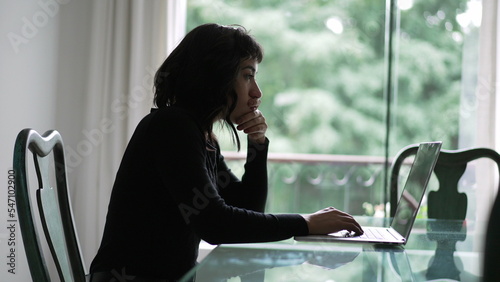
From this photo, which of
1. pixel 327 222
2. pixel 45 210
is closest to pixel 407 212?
pixel 327 222

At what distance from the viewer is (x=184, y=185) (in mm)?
1136

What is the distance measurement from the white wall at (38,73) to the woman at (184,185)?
862 millimetres

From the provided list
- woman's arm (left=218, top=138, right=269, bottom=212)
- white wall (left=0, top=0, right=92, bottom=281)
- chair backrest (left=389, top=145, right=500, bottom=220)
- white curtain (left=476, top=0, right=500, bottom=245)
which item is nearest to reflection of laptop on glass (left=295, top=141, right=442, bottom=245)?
woman's arm (left=218, top=138, right=269, bottom=212)

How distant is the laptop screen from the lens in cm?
Answer: 138

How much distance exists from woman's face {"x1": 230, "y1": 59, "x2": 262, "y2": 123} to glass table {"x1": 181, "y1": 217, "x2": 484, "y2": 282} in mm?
333

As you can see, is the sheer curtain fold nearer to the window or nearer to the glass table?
the glass table

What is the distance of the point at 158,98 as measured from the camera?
1402 mm

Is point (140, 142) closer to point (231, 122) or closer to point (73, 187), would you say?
point (231, 122)

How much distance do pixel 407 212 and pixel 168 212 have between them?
0.61 m

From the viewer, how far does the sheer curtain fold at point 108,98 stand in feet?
9.03

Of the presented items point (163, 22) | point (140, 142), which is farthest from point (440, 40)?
point (140, 142)

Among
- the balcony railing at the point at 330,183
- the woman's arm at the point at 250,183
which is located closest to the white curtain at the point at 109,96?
the woman's arm at the point at 250,183

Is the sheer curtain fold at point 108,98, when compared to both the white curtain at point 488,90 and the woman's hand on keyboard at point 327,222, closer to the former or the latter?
the white curtain at point 488,90

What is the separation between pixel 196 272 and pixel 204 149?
318 mm
